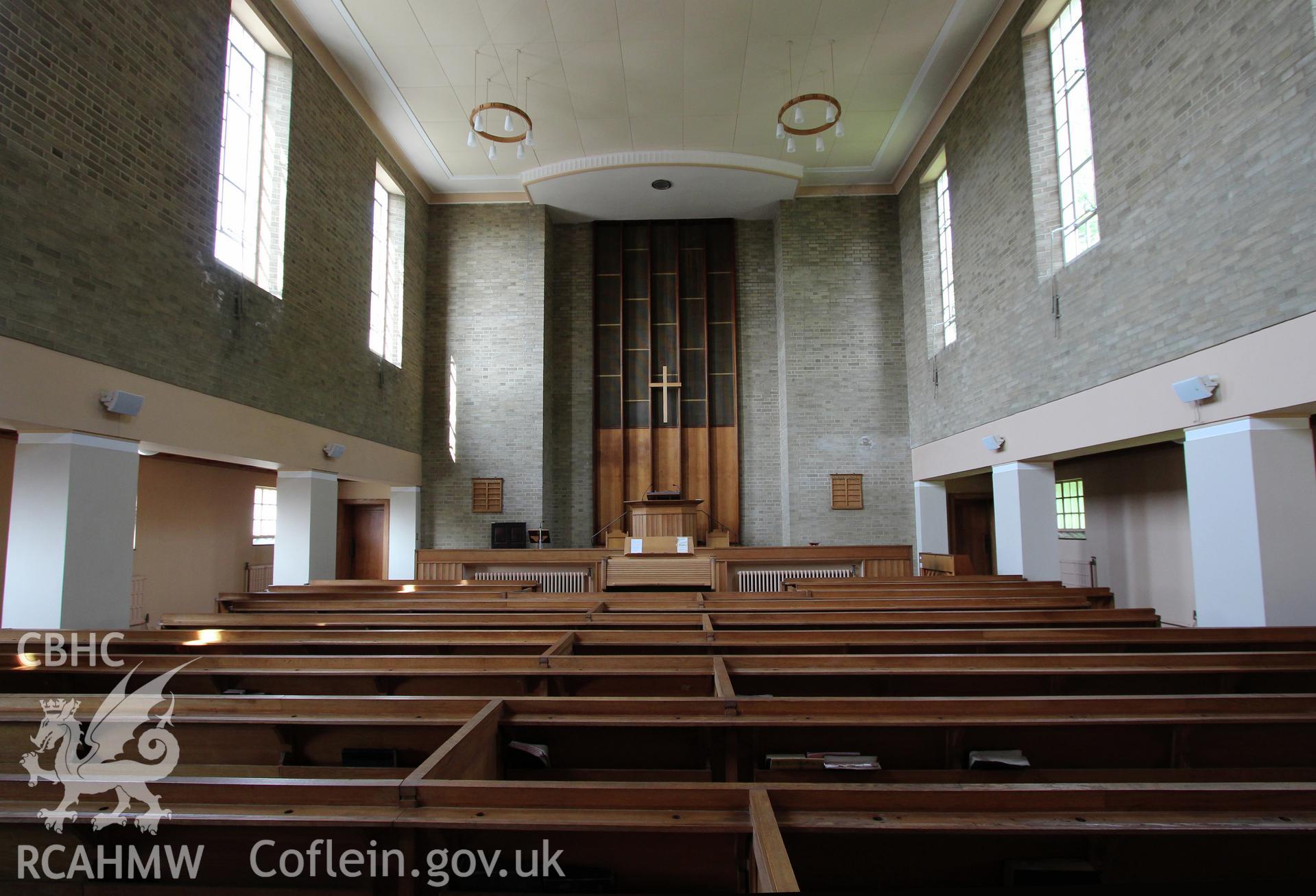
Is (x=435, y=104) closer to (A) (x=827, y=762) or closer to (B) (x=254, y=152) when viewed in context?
(B) (x=254, y=152)

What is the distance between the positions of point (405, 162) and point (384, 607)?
8971 mm

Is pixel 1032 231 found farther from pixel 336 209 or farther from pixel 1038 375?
pixel 336 209

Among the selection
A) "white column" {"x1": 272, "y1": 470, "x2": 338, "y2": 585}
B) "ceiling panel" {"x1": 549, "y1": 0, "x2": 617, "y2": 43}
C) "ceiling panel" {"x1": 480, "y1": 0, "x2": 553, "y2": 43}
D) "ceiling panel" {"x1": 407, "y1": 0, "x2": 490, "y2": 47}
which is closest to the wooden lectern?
"white column" {"x1": 272, "y1": 470, "x2": 338, "y2": 585}

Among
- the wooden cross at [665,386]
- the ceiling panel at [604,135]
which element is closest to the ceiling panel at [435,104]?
the ceiling panel at [604,135]

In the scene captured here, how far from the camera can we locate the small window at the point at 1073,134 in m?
7.12

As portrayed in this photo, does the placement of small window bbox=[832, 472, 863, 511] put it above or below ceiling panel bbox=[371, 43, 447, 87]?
below

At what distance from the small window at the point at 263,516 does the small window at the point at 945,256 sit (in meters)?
10.6

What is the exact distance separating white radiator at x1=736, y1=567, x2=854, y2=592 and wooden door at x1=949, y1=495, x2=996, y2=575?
325 centimetres

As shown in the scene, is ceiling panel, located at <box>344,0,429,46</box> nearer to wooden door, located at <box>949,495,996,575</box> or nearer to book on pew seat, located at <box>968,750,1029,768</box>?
book on pew seat, located at <box>968,750,1029,768</box>

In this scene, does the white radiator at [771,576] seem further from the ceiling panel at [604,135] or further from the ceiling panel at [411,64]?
the ceiling panel at [411,64]

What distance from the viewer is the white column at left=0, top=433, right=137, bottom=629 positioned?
514cm

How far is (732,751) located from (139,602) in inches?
368

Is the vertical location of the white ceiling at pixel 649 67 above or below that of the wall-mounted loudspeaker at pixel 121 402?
above

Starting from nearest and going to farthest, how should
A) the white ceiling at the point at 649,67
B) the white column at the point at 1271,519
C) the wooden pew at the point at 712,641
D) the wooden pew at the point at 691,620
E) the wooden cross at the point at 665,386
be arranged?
1. the wooden pew at the point at 712,641
2. the wooden pew at the point at 691,620
3. the white column at the point at 1271,519
4. the white ceiling at the point at 649,67
5. the wooden cross at the point at 665,386
